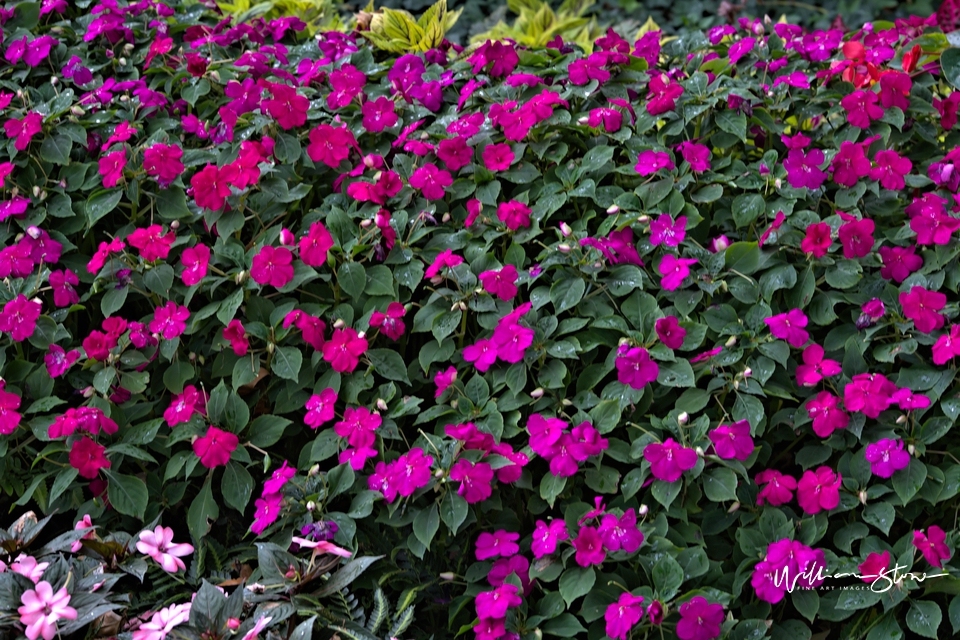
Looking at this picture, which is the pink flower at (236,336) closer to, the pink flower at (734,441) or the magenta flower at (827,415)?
the pink flower at (734,441)

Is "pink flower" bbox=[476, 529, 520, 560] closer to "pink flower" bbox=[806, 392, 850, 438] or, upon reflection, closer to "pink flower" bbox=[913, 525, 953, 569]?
"pink flower" bbox=[806, 392, 850, 438]

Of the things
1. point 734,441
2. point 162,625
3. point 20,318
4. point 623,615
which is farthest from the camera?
point 20,318

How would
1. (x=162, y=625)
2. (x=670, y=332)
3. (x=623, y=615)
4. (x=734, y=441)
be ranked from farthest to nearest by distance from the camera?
(x=670, y=332) → (x=734, y=441) → (x=623, y=615) → (x=162, y=625)

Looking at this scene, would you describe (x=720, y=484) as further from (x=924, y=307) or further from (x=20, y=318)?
(x=20, y=318)

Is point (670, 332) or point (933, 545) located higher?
point (670, 332)

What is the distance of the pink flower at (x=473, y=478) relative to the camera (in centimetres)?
170

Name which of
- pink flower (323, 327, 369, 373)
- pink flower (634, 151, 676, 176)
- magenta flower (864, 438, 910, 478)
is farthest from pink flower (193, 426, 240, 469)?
magenta flower (864, 438, 910, 478)

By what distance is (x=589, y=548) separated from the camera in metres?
1.72

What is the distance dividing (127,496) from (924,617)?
162cm

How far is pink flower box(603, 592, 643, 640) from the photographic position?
1613 millimetres

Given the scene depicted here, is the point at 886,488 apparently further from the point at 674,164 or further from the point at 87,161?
the point at 87,161

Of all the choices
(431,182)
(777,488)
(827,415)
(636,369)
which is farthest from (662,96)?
(777,488)

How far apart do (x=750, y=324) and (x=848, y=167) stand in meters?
0.46

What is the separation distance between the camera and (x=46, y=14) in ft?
8.87
